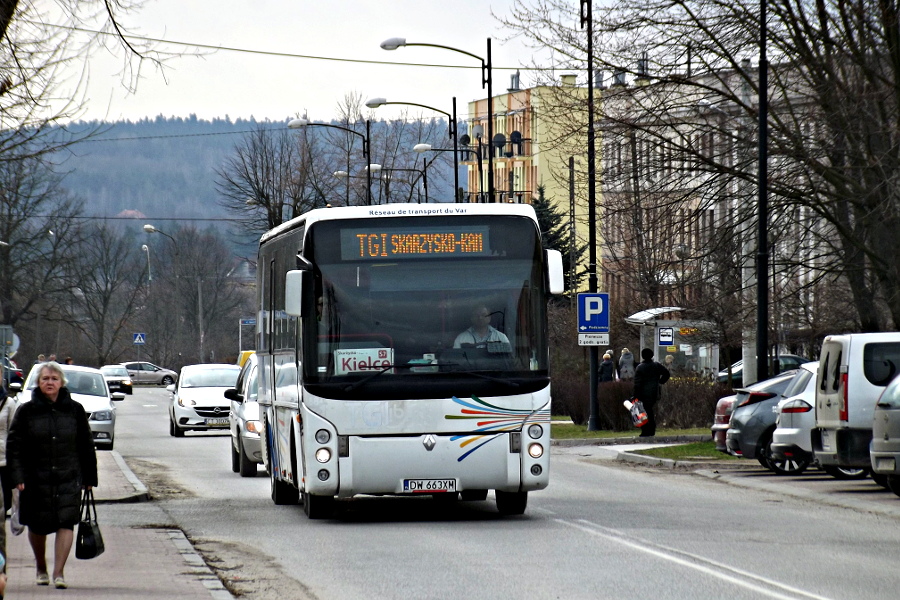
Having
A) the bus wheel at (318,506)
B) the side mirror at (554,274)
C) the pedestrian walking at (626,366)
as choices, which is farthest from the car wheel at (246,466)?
the pedestrian walking at (626,366)

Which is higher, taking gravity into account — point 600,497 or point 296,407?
point 296,407

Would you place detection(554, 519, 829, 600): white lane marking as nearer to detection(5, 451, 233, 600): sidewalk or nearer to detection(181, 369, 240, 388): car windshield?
detection(5, 451, 233, 600): sidewalk

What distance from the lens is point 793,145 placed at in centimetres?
2539

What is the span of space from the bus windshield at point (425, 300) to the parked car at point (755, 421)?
7.76m

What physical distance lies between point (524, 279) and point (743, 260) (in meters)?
13.5

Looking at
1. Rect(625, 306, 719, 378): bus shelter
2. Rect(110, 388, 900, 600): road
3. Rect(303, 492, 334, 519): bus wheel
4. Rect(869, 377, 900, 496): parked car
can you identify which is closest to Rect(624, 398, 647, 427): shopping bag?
Rect(625, 306, 719, 378): bus shelter

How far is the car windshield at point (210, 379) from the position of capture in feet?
113

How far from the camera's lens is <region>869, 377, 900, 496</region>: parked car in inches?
619

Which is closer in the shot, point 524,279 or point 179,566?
point 179,566

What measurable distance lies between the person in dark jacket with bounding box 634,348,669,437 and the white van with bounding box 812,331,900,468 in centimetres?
1189

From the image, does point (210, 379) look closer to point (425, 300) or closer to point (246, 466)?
point (246, 466)

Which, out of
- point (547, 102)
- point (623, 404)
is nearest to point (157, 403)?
point (623, 404)

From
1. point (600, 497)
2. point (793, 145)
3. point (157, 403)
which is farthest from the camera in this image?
point (157, 403)

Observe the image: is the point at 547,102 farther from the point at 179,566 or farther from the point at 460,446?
the point at 179,566
